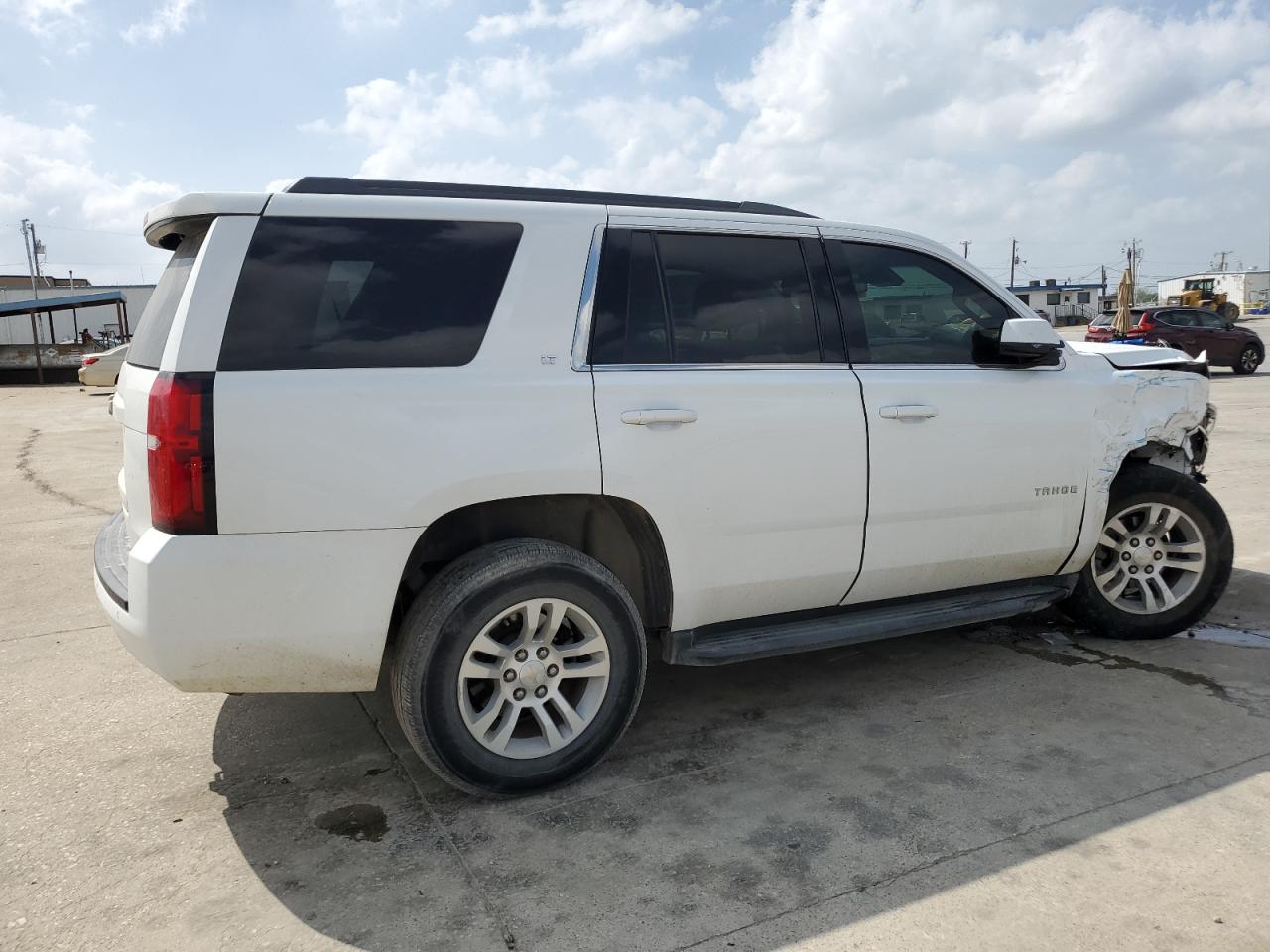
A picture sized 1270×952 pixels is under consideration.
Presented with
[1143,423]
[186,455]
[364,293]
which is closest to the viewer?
[186,455]

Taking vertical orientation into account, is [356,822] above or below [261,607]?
below

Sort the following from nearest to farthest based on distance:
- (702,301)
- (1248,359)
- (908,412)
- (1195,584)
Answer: (702,301), (908,412), (1195,584), (1248,359)

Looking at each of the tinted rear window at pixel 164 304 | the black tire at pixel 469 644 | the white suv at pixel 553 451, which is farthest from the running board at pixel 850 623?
the tinted rear window at pixel 164 304

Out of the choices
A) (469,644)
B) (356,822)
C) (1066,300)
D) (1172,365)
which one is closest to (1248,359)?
(1172,365)

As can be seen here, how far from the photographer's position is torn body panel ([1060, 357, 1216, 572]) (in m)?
4.17

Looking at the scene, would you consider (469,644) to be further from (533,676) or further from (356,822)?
(356,822)

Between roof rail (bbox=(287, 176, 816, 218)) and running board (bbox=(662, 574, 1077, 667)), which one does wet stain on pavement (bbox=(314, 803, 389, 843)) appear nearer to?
running board (bbox=(662, 574, 1077, 667))

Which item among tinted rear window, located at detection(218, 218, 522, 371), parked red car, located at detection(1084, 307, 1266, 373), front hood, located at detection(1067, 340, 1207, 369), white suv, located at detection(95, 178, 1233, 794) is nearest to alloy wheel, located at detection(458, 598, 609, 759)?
white suv, located at detection(95, 178, 1233, 794)

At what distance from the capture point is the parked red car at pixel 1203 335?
22.2 m

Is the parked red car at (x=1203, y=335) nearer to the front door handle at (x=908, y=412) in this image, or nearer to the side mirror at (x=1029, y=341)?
the side mirror at (x=1029, y=341)

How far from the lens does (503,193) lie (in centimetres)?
339

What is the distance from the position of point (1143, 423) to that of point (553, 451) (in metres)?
2.85

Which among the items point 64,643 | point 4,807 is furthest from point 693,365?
point 64,643

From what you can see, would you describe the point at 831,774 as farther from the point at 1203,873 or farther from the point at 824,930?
the point at 1203,873
